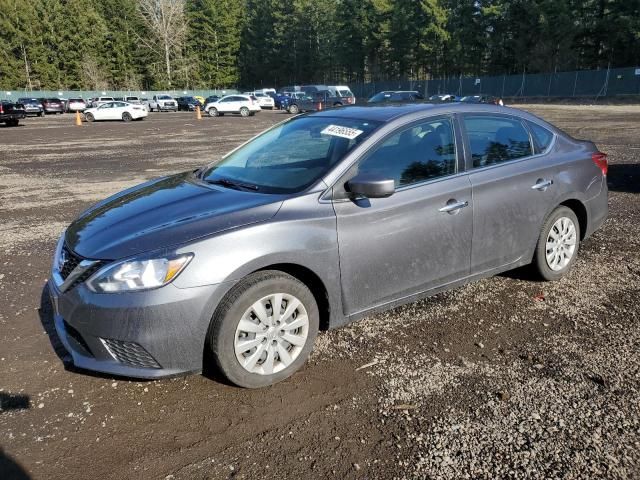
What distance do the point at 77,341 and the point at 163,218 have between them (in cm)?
88

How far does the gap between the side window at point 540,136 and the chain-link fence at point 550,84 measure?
163ft

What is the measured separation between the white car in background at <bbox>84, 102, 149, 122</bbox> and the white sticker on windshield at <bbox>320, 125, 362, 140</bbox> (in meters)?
36.4

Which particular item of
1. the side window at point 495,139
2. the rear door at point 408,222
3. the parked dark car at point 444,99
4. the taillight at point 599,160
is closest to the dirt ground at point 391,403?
the rear door at point 408,222

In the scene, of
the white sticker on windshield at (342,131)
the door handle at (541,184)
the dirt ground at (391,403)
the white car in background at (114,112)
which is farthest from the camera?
the white car in background at (114,112)

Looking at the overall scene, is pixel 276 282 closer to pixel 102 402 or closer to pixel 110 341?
pixel 110 341

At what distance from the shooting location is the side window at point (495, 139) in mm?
4070

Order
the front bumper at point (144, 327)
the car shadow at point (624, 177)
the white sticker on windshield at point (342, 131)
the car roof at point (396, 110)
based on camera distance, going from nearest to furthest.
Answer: the front bumper at point (144, 327) → the white sticker on windshield at point (342, 131) → the car roof at point (396, 110) → the car shadow at point (624, 177)

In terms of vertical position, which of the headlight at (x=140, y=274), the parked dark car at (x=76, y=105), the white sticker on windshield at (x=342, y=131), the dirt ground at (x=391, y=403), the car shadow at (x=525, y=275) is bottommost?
the parked dark car at (x=76, y=105)

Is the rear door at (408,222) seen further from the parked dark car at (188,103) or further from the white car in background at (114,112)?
the parked dark car at (188,103)

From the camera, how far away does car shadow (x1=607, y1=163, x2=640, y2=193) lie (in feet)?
28.1

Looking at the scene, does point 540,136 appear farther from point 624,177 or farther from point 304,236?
point 624,177

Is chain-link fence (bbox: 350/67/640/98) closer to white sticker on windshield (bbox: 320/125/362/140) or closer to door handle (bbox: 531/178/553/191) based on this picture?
door handle (bbox: 531/178/553/191)

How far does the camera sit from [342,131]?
148 inches

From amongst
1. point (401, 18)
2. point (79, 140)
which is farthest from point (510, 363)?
point (401, 18)
